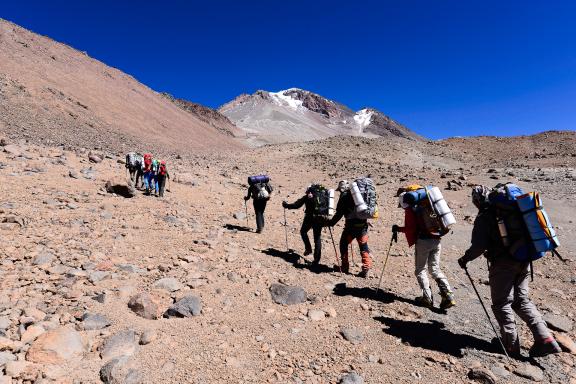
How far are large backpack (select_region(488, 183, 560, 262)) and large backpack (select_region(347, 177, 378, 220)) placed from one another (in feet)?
8.09

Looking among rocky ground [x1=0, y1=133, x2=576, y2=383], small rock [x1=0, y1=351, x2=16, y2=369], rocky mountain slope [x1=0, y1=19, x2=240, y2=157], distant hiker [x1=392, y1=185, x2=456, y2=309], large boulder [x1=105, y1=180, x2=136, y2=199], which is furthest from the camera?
rocky mountain slope [x1=0, y1=19, x2=240, y2=157]

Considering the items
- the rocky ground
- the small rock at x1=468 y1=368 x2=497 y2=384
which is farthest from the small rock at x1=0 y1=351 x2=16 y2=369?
the small rock at x1=468 y1=368 x2=497 y2=384

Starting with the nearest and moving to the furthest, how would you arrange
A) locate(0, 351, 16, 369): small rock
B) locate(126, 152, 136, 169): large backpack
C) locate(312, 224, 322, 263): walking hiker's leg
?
locate(0, 351, 16, 369): small rock
locate(312, 224, 322, 263): walking hiker's leg
locate(126, 152, 136, 169): large backpack

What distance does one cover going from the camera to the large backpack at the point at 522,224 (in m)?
→ 4.11

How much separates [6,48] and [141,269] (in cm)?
4785

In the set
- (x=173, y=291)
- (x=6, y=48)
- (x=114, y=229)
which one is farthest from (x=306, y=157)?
(x=6, y=48)

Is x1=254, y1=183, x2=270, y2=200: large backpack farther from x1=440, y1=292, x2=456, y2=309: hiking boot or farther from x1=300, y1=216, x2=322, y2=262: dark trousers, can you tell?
x1=440, y1=292, x2=456, y2=309: hiking boot

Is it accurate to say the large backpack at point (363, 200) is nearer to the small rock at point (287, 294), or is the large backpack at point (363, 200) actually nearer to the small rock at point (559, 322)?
the small rock at point (287, 294)

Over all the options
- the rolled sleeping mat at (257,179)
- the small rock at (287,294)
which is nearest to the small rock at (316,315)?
the small rock at (287,294)

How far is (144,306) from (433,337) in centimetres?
402

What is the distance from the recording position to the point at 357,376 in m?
3.90

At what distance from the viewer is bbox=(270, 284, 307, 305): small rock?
5672 millimetres

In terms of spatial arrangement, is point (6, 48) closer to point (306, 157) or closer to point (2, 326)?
point (306, 157)

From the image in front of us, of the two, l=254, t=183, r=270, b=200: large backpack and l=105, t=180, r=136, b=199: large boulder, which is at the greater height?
l=254, t=183, r=270, b=200: large backpack
